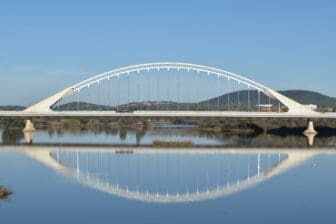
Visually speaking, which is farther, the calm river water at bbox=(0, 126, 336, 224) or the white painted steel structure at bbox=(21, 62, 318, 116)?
the white painted steel structure at bbox=(21, 62, 318, 116)

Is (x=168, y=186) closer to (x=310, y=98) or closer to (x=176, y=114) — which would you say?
(x=176, y=114)

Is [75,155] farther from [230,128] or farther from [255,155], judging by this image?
[230,128]

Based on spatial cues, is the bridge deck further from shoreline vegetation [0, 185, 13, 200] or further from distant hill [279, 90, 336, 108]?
distant hill [279, 90, 336, 108]

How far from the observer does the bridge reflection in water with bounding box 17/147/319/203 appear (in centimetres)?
2298

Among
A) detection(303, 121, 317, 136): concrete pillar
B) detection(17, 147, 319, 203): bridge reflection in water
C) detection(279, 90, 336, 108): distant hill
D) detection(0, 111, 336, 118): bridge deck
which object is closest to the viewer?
detection(17, 147, 319, 203): bridge reflection in water

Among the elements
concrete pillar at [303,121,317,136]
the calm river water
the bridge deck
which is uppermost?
the bridge deck

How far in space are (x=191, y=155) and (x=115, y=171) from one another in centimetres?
905

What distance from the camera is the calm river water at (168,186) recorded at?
1831cm

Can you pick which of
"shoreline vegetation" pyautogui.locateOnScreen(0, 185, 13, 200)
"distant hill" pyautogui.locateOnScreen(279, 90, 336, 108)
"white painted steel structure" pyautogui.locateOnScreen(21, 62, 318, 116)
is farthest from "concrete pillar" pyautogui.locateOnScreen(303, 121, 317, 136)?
"distant hill" pyautogui.locateOnScreen(279, 90, 336, 108)

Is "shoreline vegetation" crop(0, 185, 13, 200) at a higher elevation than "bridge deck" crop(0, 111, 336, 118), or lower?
lower

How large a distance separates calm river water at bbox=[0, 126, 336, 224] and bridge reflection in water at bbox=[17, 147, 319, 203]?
4cm

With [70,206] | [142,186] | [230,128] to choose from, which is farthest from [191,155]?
[230,128]

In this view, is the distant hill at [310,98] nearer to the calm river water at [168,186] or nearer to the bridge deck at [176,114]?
the bridge deck at [176,114]

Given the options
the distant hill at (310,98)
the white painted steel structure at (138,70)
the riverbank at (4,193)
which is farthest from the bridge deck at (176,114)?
the distant hill at (310,98)
